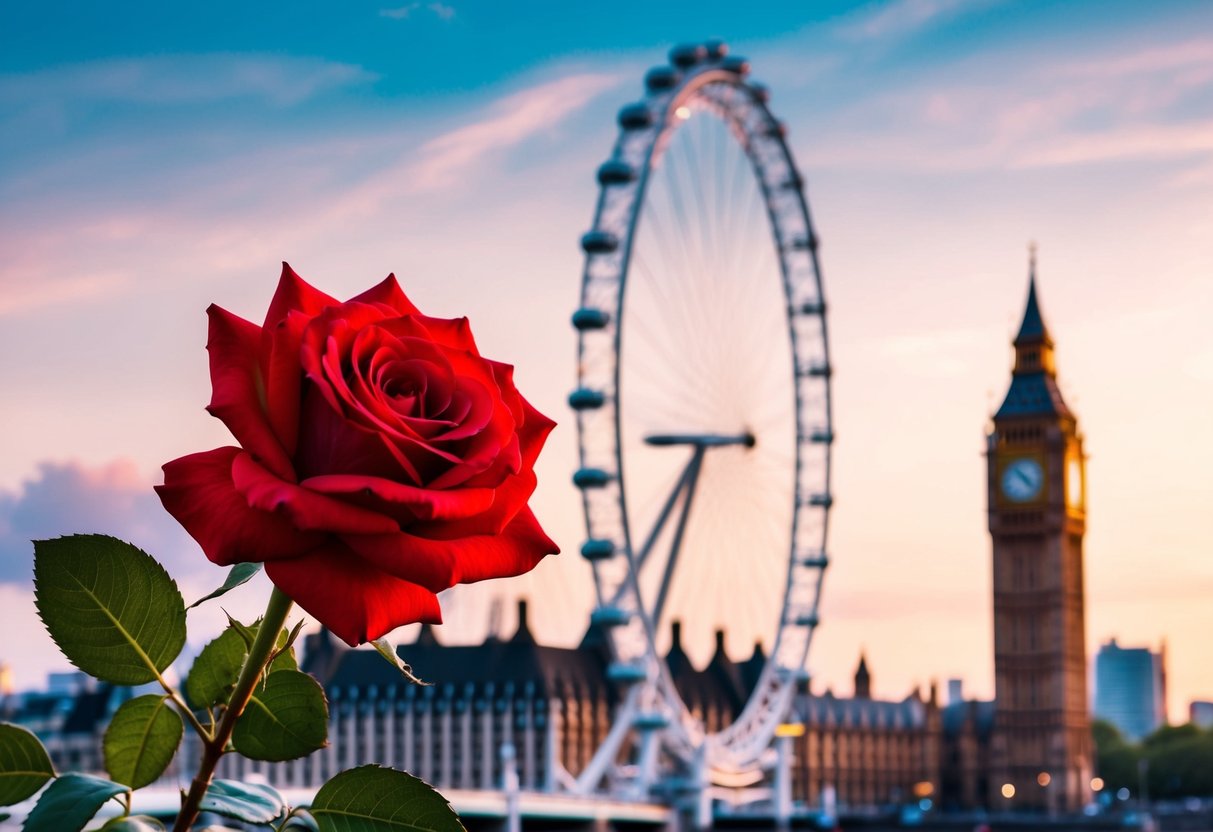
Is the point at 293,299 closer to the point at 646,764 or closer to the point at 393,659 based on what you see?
the point at 393,659

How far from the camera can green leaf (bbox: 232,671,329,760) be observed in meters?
1.09

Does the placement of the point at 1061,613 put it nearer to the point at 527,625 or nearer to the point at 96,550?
the point at 527,625

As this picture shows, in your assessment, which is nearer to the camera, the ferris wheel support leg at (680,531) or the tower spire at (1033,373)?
the ferris wheel support leg at (680,531)

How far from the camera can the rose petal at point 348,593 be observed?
91 centimetres

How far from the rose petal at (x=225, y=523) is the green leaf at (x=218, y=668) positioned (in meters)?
0.20

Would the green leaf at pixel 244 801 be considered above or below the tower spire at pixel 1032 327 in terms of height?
below

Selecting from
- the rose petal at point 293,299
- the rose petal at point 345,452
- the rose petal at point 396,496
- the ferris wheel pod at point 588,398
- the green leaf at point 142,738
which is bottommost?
the green leaf at point 142,738

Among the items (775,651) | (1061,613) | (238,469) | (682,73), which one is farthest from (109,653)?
(1061,613)

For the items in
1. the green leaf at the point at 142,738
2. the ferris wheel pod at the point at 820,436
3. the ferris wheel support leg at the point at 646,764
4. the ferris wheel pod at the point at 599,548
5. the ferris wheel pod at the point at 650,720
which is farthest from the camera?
the ferris wheel support leg at the point at 646,764

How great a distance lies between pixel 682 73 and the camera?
51.4 metres

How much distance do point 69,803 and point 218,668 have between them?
0.18 m

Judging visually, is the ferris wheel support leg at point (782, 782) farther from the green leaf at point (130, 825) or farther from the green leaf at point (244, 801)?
the green leaf at point (130, 825)

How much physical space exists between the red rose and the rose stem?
0.04m

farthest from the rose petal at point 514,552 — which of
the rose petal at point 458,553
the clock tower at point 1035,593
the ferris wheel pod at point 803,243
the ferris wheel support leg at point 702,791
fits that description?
the clock tower at point 1035,593
